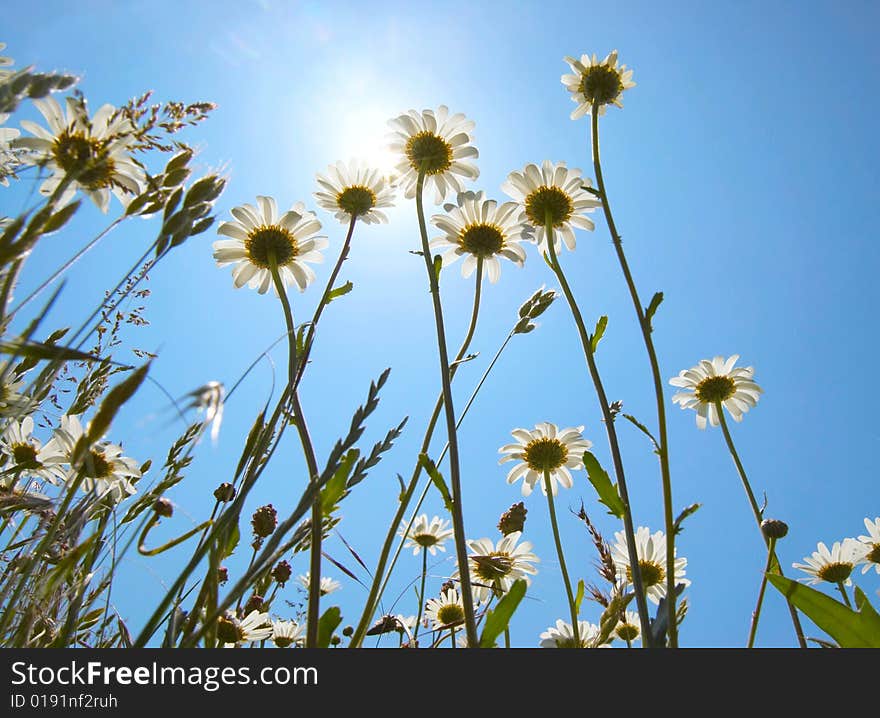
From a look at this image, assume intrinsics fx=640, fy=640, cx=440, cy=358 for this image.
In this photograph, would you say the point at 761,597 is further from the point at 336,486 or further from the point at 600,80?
the point at 600,80

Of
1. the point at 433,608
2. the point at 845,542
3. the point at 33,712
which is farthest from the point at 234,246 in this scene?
the point at 845,542

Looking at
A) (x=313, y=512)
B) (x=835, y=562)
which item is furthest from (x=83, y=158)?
(x=835, y=562)

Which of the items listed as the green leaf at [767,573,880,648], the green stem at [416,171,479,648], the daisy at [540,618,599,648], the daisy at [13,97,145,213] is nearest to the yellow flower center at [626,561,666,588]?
the daisy at [540,618,599,648]

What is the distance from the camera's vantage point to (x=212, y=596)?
0.83 m

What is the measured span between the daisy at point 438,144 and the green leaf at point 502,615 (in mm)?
1256

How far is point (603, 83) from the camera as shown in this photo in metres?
1.95

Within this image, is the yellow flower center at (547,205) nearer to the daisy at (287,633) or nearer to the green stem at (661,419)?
the green stem at (661,419)

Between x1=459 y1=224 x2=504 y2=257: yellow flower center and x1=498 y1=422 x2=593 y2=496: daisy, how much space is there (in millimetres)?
636

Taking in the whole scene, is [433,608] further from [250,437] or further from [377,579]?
[250,437]

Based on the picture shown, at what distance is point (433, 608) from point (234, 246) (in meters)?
1.40

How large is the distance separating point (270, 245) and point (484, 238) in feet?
2.10

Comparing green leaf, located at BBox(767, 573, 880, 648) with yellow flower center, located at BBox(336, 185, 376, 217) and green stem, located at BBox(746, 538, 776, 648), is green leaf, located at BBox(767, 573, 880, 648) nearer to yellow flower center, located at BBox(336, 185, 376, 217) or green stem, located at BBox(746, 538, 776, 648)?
green stem, located at BBox(746, 538, 776, 648)

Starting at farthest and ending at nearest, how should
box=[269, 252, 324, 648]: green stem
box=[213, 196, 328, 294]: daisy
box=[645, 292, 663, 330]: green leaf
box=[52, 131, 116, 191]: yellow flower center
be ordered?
box=[213, 196, 328, 294]: daisy < box=[645, 292, 663, 330]: green leaf < box=[269, 252, 324, 648]: green stem < box=[52, 131, 116, 191]: yellow flower center

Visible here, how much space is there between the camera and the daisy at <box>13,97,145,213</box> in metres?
0.67
